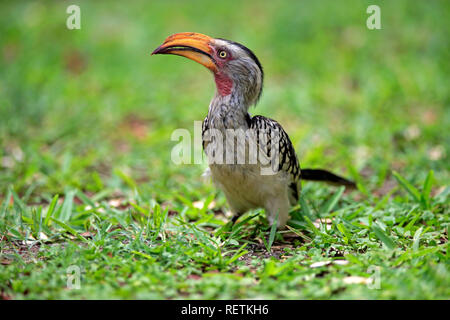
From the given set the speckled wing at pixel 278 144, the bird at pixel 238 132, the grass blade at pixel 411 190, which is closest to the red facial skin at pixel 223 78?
the bird at pixel 238 132

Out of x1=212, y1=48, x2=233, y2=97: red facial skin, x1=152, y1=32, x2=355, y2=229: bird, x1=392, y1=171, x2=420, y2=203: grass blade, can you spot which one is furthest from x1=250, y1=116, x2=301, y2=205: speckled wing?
x1=392, y1=171, x2=420, y2=203: grass blade

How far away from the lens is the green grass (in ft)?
9.35

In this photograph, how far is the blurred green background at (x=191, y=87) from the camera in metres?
5.07

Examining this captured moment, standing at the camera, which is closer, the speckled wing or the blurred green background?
the speckled wing

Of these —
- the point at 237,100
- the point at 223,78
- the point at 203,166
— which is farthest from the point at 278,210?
the point at 203,166

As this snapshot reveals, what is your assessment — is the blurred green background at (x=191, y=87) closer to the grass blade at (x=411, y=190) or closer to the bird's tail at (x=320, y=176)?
the grass blade at (x=411, y=190)

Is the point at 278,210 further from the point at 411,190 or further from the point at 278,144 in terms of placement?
the point at 411,190

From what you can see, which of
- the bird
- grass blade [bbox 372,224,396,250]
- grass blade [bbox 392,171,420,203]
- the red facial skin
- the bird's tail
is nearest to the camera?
grass blade [bbox 372,224,396,250]

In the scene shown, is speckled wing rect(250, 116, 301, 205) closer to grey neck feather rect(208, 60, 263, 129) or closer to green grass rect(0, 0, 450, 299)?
grey neck feather rect(208, 60, 263, 129)

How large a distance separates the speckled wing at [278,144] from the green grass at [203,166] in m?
0.43

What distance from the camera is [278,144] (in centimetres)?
347

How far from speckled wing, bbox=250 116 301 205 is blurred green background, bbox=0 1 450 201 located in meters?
1.31

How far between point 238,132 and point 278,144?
35cm
